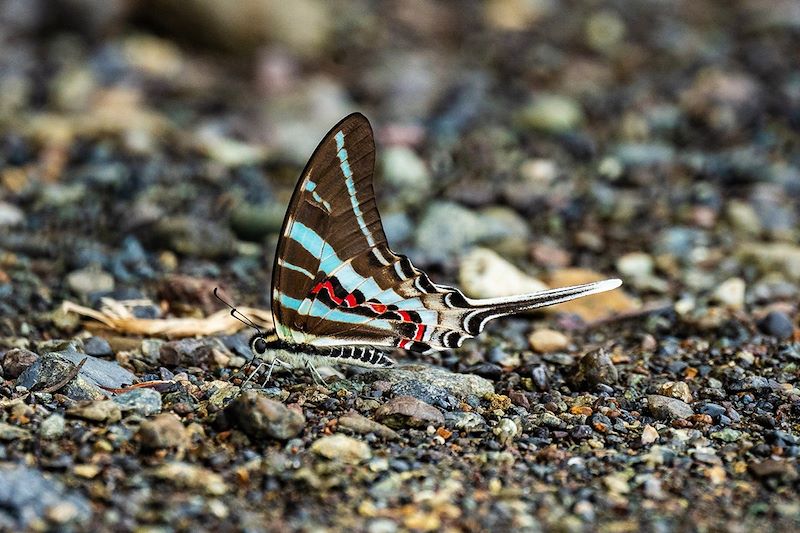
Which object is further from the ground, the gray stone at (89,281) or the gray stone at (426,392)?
the gray stone at (89,281)

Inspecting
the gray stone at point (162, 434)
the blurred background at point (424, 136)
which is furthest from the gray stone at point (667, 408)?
the gray stone at point (162, 434)

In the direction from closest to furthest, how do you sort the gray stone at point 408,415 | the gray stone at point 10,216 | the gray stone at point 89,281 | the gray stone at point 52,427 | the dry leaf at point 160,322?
1. the gray stone at point 52,427
2. the gray stone at point 408,415
3. the dry leaf at point 160,322
4. the gray stone at point 89,281
5. the gray stone at point 10,216

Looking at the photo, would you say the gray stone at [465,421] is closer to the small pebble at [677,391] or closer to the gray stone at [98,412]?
the small pebble at [677,391]

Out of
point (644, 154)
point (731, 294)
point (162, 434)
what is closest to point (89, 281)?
point (162, 434)

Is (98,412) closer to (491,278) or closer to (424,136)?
(491,278)

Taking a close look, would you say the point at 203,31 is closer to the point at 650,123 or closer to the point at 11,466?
the point at 650,123

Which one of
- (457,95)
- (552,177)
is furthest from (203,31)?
(552,177)
